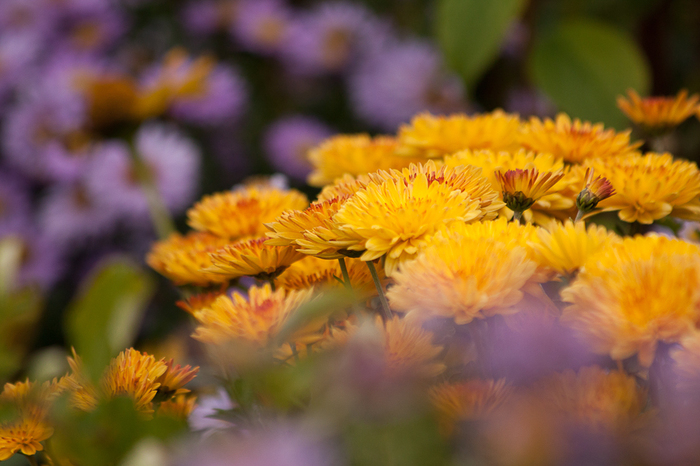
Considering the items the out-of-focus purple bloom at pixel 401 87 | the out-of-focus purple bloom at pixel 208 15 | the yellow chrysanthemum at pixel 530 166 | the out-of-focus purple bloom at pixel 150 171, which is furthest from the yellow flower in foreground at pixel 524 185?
the out-of-focus purple bloom at pixel 208 15

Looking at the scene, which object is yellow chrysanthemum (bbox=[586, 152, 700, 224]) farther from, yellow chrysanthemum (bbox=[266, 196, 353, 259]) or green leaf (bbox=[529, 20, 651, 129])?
green leaf (bbox=[529, 20, 651, 129])

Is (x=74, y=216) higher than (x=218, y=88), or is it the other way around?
(x=218, y=88)

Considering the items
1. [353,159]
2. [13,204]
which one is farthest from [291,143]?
[353,159]

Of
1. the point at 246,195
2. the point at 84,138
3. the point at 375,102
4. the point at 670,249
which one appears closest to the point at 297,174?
the point at 375,102

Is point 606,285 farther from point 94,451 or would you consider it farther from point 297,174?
point 297,174

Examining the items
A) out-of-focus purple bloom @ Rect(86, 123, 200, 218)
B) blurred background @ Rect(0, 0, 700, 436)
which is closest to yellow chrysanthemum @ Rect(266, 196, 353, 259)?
blurred background @ Rect(0, 0, 700, 436)

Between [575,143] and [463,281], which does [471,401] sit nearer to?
[463,281]
